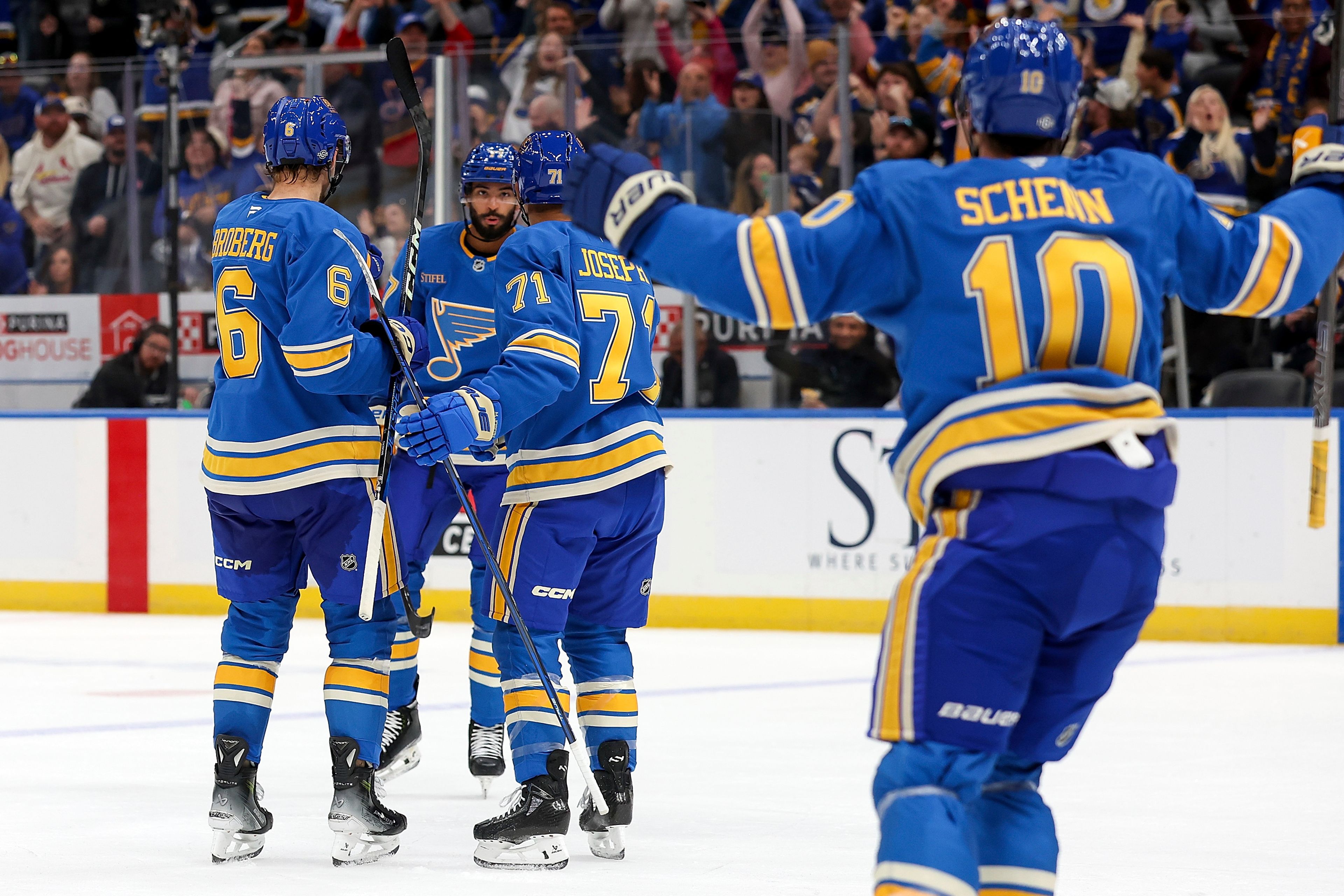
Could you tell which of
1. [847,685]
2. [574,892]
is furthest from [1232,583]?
[574,892]

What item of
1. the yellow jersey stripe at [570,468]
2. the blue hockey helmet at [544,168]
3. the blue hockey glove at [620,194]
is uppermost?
the blue hockey helmet at [544,168]

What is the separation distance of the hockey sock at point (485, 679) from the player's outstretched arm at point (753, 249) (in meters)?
2.35

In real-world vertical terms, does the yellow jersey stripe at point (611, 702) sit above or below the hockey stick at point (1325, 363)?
below

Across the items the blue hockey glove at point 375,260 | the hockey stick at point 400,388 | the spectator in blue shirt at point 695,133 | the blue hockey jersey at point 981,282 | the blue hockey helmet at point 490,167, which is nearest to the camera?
the blue hockey jersey at point 981,282

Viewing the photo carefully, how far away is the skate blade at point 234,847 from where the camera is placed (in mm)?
3561

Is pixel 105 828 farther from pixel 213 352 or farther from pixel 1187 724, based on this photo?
pixel 213 352

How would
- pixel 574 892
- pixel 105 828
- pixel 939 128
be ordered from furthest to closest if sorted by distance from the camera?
pixel 939 128
pixel 105 828
pixel 574 892

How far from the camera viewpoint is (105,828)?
3.88 meters

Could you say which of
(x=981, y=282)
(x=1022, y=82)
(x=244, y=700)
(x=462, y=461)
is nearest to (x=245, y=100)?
(x=462, y=461)

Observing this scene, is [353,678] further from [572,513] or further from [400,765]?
[400,765]

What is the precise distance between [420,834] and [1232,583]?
4.70 metres

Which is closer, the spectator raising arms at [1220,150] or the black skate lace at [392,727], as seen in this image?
the black skate lace at [392,727]

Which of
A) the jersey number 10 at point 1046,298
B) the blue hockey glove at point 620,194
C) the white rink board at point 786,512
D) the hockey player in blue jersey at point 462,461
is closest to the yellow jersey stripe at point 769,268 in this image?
the blue hockey glove at point 620,194

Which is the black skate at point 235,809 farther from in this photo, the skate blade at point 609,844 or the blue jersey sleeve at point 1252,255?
the blue jersey sleeve at point 1252,255
